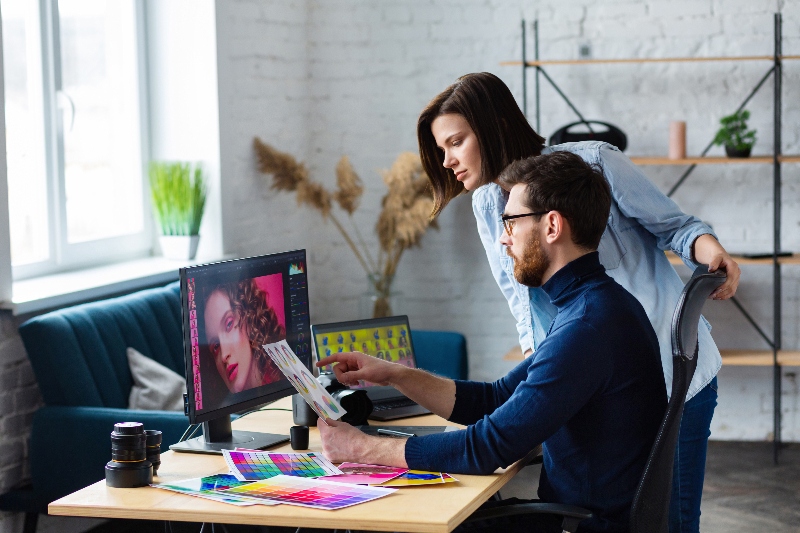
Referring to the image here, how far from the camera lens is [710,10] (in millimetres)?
4746

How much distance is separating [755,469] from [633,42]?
6.59ft

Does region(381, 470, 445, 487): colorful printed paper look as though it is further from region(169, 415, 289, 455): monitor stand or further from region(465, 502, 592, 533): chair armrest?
region(169, 415, 289, 455): monitor stand

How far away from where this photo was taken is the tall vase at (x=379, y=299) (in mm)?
4715

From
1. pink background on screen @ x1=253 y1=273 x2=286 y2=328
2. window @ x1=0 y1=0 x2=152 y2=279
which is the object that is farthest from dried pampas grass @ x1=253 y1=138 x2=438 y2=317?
pink background on screen @ x1=253 y1=273 x2=286 y2=328

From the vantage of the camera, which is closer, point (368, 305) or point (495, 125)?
point (495, 125)

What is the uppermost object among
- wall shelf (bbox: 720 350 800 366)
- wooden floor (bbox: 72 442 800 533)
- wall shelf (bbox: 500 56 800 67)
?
wall shelf (bbox: 500 56 800 67)

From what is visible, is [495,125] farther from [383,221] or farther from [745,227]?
[745,227]

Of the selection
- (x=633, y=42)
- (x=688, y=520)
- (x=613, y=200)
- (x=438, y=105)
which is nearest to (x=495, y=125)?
(x=438, y=105)

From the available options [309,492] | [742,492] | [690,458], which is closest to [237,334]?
[309,492]

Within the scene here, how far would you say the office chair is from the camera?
1787 mm

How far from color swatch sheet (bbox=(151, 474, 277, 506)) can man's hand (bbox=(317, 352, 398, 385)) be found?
0.35 m

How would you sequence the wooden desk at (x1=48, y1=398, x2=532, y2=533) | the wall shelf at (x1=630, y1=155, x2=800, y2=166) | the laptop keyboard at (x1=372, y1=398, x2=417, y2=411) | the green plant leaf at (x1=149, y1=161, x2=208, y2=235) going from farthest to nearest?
the wall shelf at (x1=630, y1=155, x2=800, y2=166), the green plant leaf at (x1=149, y1=161, x2=208, y2=235), the laptop keyboard at (x1=372, y1=398, x2=417, y2=411), the wooden desk at (x1=48, y1=398, x2=532, y2=533)

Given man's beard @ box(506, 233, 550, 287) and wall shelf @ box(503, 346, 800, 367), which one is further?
wall shelf @ box(503, 346, 800, 367)

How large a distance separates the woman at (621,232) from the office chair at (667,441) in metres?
0.28
